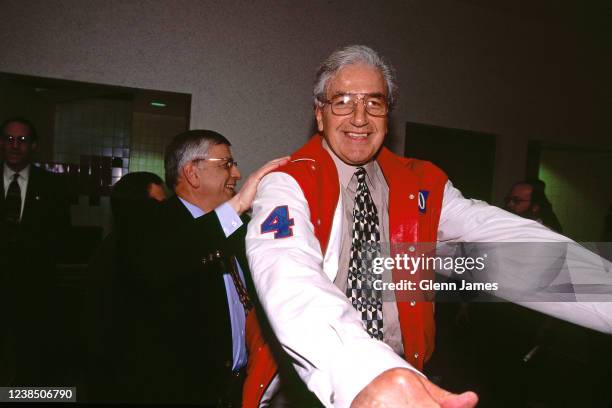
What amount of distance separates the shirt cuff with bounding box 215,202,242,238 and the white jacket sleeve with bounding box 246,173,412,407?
1.44 ft

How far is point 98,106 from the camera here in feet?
16.1

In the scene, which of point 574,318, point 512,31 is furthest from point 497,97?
point 574,318

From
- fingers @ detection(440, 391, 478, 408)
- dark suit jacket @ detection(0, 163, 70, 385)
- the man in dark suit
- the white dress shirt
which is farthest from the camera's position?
the white dress shirt

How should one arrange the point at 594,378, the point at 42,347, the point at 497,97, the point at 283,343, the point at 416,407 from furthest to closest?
the point at 497,97 < the point at 594,378 < the point at 42,347 < the point at 283,343 < the point at 416,407

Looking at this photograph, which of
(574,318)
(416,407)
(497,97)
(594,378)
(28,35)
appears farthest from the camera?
(497,97)

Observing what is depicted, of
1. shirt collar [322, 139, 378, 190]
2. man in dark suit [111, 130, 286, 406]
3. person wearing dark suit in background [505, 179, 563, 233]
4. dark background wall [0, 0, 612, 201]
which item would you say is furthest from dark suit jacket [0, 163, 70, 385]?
person wearing dark suit in background [505, 179, 563, 233]

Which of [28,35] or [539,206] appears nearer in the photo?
[28,35]

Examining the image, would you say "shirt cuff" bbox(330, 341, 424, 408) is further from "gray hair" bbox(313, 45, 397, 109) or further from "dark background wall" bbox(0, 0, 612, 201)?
"dark background wall" bbox(0, 0, 612, 201)

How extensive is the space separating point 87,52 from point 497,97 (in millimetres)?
3589

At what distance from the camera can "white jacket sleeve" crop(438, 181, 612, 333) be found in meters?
0.93

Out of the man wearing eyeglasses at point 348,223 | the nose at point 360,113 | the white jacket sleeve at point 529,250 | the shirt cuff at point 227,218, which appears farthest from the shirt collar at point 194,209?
the white jacket sleeve at point 529,250

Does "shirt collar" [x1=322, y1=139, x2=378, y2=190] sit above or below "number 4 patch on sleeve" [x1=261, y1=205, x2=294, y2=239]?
above

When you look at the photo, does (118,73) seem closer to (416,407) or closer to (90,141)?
(90,141)

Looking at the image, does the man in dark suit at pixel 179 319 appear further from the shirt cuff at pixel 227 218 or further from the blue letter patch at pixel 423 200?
the blue letter patch at pixel 423 200
